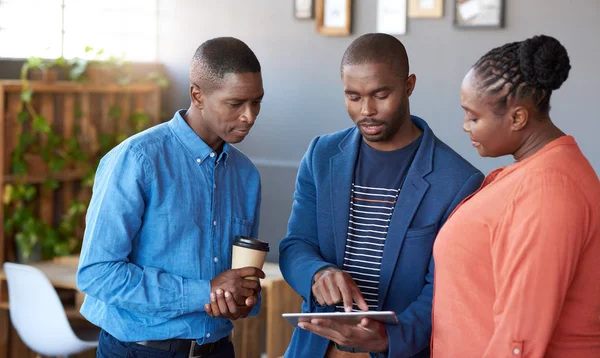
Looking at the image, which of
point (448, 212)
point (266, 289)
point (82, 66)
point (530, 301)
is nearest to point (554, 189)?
point (530, 301)

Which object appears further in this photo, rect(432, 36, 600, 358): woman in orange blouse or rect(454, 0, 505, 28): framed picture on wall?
rect(454, 0, 505, 28): framed picture on wall

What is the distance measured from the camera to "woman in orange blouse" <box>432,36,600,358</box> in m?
1.49

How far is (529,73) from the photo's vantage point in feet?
5.32

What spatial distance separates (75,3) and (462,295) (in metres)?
3.88

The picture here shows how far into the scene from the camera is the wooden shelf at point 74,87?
436 centimetres

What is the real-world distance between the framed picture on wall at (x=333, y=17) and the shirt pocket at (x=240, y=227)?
102 inches

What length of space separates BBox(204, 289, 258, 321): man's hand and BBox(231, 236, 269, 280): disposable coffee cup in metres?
0.06

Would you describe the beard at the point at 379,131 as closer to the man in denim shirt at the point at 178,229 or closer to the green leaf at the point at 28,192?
the man in denim shirt at the point at 178,229

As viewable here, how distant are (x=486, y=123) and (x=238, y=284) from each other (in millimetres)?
666

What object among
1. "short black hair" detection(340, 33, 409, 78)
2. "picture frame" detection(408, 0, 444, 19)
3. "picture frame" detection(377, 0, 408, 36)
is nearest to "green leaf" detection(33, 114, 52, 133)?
"picture frame" detection(377, 0, 408, 36)

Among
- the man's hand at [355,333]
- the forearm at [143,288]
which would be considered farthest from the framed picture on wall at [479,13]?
the forearm at [143,288]

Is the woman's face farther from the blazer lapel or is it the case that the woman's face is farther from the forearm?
the forearm

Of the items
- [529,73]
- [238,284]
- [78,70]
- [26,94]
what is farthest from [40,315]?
[529,73]

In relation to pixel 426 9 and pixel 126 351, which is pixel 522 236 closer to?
pixel 126 351
